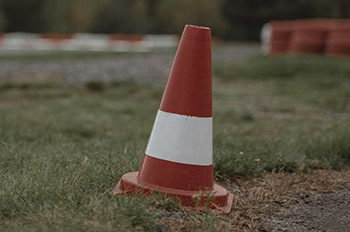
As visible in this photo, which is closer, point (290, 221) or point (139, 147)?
point (290, 221)

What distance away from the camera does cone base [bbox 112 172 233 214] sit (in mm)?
2596

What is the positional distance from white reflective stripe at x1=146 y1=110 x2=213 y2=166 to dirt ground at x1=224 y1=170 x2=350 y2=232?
39 cm

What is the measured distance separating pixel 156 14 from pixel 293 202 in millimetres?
50310

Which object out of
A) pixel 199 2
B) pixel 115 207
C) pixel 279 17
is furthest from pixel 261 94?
pixel 199 2

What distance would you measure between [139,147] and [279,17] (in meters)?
36.0

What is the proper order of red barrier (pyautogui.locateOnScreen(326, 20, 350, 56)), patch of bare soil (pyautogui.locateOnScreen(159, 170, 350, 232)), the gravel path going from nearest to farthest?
1. patch of bare soil (pyautogui.locateOnScreen(159, 170, 350, 232))
2. the gravel path
3. red barrier (pyautogui.locateOnScreen(326, 20, 350, 56))

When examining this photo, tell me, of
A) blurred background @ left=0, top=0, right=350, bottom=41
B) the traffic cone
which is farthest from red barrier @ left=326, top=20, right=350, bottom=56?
blurred background @ left=0, top=0, right=350, bottom=41

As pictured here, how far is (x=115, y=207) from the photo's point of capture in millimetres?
2260

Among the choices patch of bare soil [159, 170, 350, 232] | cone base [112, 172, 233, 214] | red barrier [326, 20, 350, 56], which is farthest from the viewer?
red barrier [326, 20, 350, 56]

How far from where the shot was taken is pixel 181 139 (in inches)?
106

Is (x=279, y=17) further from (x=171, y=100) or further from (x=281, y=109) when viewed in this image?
(x=171, y=100)

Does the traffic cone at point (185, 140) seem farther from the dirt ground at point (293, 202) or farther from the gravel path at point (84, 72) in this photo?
the gravel path at point (84, 72)

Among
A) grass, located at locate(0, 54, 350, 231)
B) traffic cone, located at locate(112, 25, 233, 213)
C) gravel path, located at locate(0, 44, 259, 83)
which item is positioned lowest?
gravel path, located at locate(0, 44, 259, 83)

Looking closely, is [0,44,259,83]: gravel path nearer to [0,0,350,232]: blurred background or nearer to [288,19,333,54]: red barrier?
[0,0,350,232]: blurred background
